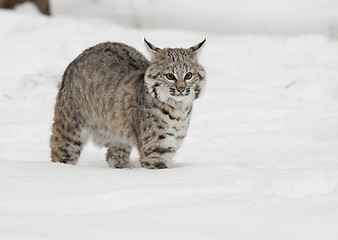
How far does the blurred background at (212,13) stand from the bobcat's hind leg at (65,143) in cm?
493

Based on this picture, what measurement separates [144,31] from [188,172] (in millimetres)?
5832

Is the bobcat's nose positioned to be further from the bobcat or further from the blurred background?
the blurred background

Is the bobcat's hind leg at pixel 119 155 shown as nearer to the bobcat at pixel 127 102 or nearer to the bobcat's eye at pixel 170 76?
the bobcat at pixel 127 102

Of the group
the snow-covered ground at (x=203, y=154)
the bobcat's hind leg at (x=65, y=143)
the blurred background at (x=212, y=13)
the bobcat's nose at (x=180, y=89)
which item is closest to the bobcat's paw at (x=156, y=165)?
the snow-covered ground at (x=203, y=154)

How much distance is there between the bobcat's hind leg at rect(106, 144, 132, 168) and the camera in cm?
564

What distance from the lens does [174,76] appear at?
16.0 feet

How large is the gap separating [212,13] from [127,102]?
256 inches

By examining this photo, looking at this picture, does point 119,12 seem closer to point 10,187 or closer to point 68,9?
point 68,9

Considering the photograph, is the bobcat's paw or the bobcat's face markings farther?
the bobcat's paw

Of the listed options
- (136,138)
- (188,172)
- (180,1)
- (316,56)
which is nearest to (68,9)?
(180,1)

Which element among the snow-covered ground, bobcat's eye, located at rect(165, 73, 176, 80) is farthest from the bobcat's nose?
the snow-covered ground

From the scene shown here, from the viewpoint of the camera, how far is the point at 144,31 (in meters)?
9.90

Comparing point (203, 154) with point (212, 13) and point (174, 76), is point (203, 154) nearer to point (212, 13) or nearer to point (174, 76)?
point (174, 76)

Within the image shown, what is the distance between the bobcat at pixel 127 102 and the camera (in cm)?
493
